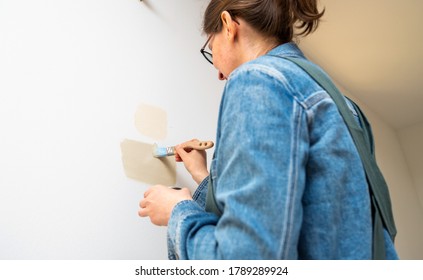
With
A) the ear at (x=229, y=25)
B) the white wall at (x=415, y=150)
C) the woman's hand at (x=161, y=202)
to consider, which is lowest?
the white wall at (x=415, y=150)

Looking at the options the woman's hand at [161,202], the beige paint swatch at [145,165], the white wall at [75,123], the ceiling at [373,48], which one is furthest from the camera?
the ceiling at [373,48]

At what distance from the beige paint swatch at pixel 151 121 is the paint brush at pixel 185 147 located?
39 millimetres

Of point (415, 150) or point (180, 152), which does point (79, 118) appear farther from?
point (415, 150)

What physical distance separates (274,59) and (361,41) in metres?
1.70

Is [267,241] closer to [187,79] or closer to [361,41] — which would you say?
[187,79]

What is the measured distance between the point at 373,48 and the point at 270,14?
5.41ft

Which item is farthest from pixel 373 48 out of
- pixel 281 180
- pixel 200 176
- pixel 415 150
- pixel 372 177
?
pixel 281 180

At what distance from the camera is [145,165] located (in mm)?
873

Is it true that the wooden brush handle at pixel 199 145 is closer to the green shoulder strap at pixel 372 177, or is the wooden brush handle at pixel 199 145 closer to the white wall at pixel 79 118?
the white wall at pixel 79 118

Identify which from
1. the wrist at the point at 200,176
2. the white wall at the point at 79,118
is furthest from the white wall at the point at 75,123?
the wrist at the point at 200,176

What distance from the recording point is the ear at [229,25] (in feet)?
2.06

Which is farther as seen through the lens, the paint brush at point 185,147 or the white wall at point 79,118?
the paint brush at point 185,147

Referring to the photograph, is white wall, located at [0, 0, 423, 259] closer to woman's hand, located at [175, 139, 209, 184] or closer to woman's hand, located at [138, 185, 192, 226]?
woman's hand, located at [175, 139, 209, 184]
